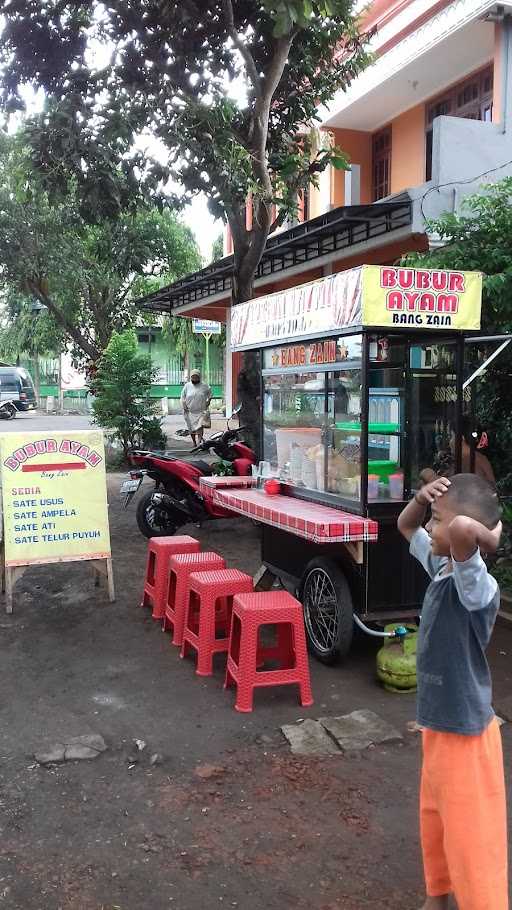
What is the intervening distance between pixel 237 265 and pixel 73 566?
4451 millimetres

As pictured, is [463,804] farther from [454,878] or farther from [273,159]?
[273,159]

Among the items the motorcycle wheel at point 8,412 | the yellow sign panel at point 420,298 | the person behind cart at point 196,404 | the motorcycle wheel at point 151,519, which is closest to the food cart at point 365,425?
the yellow sign panel at point 420,298

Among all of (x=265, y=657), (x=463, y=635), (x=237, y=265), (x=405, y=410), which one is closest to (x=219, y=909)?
(x=463, y=635)

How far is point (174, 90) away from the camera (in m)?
8.85

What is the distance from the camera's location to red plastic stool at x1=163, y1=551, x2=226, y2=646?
16.8ft

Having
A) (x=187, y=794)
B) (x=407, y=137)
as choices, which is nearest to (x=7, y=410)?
(x=407, y=137)

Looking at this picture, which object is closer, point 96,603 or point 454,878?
point 454,878

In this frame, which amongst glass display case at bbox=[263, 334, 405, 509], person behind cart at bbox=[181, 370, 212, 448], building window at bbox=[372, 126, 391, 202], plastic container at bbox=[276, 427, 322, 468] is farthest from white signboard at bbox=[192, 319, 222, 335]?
glass display case at bbox=[263, 334, 405, 509]

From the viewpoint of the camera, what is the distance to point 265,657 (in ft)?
15.1

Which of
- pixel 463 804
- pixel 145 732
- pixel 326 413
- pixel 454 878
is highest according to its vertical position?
pixel 326 413

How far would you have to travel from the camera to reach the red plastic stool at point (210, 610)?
459 centimetres

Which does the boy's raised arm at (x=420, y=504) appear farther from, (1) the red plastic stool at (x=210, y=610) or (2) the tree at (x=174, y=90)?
(2) the tree at (x=174, y=90)

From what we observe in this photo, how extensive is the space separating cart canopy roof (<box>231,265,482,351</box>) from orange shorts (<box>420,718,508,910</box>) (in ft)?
8.53

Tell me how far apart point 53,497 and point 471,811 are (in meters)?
4.32
